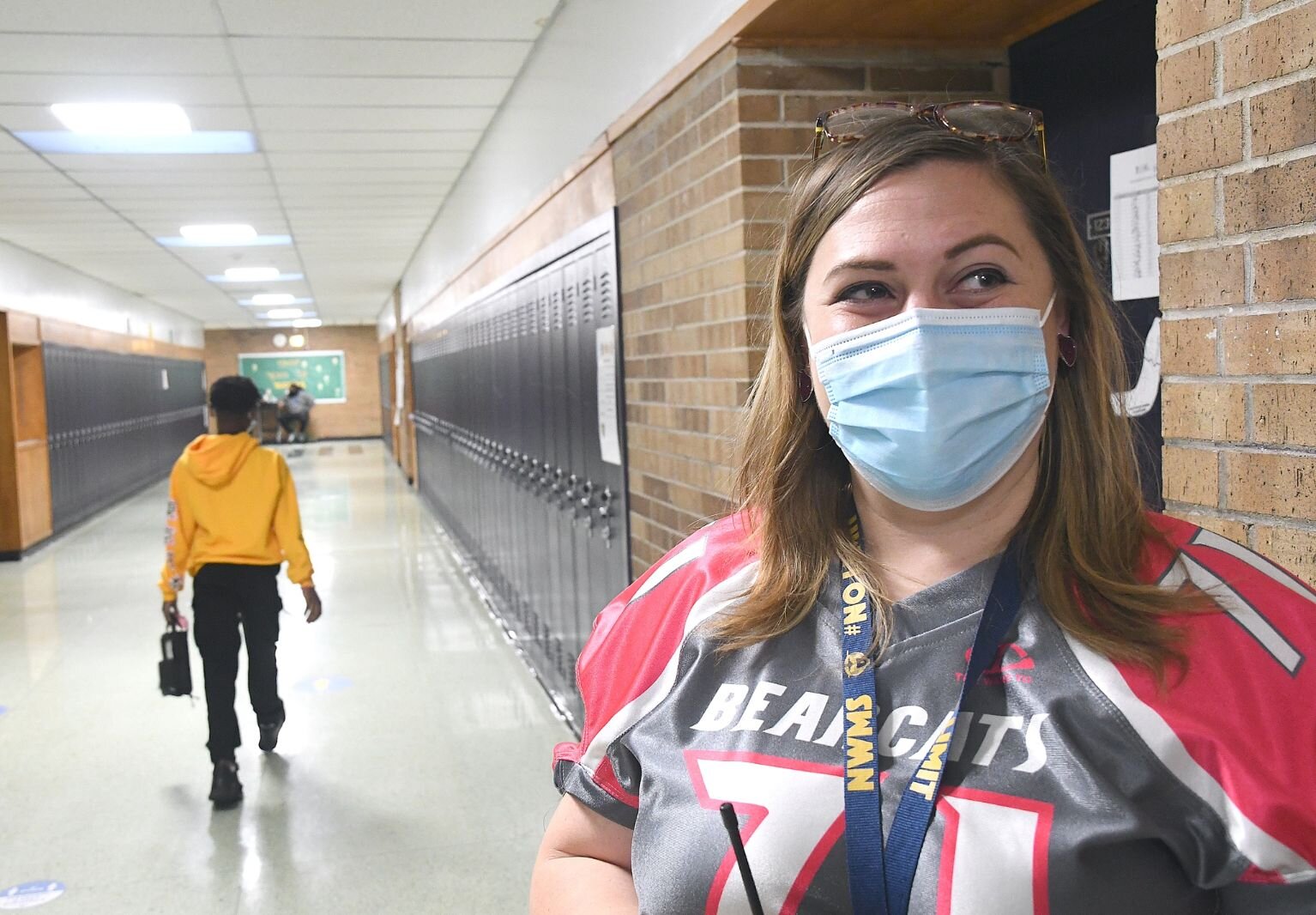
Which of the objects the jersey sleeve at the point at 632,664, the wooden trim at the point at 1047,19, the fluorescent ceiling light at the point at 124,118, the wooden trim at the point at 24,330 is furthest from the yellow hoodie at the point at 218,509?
the wooden trim at the point at 24,330

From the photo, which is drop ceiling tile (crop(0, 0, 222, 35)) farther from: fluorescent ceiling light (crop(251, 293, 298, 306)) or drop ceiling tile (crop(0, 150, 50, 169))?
fluorescent ceiling light (crop(251, 293, 298, 306))

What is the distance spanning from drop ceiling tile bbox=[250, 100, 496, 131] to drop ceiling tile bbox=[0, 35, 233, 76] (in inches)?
28.7

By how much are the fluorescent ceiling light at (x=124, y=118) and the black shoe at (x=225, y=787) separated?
3.31 m

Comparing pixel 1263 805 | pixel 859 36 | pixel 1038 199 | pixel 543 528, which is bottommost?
pixel 543 528

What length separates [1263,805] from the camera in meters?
0.80

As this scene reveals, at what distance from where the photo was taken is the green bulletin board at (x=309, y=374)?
26828 mm

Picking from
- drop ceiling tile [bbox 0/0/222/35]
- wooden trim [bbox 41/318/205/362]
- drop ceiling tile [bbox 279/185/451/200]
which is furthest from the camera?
wooden trim [bbox 41/318/205/362]

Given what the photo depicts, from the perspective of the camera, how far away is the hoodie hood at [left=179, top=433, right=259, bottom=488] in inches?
153

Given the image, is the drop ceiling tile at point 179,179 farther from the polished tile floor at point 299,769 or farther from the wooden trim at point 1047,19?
the wooden trim at point 1047,19

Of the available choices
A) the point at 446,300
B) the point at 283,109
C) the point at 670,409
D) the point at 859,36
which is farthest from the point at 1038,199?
the point at 446,300

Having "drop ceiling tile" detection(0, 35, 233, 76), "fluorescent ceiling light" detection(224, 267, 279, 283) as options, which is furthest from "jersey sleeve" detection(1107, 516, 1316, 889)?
"fluorescent ceiling light" detection(224, 267, 279, 283)

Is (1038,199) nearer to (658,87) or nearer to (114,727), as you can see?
(658,87)

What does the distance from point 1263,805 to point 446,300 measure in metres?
8.55

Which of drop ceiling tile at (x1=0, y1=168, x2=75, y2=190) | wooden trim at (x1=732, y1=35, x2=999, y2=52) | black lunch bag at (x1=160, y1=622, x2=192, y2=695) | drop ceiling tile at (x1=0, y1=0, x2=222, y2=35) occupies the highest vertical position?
drop ceiling tile at (x1=0, y1=0, x2=222, y2=35)
